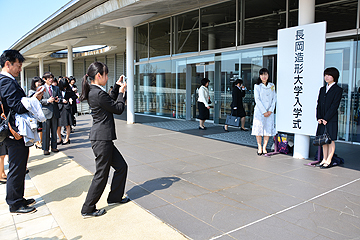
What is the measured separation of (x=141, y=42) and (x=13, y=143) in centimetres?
1218

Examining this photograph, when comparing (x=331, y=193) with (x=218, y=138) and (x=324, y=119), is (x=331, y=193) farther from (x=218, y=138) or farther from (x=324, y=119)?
(x=218, y=138)

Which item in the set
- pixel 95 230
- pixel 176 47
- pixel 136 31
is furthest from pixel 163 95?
pixel 95 230

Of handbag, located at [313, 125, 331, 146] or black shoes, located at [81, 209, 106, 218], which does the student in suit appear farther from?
handbag, located at [313, 125, 331, 146]

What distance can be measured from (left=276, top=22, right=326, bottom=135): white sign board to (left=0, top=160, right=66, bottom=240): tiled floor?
4.77 meters

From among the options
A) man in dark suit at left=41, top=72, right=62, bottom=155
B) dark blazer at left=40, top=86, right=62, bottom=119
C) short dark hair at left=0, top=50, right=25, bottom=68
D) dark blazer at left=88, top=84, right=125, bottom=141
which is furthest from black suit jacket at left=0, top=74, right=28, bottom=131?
dark blazer at left=40, top=86, right=62, bottom=119

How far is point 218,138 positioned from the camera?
8477 millimetres

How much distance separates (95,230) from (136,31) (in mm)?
13475

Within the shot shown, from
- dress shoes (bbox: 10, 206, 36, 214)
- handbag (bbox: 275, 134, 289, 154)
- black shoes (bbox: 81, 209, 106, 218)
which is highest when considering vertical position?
handbag (bbox: 275, 134, 289, 154)

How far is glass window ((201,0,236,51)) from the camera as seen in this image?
10510mm

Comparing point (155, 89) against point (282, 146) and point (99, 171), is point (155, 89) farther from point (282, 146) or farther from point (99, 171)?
point (99, 171)

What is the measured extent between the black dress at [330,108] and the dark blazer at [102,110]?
3787 mm

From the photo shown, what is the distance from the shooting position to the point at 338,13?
7.85 m

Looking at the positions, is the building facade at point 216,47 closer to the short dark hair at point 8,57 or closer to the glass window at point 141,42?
the glass window at point 141,42

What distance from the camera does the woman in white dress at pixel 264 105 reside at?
20.1 ft
